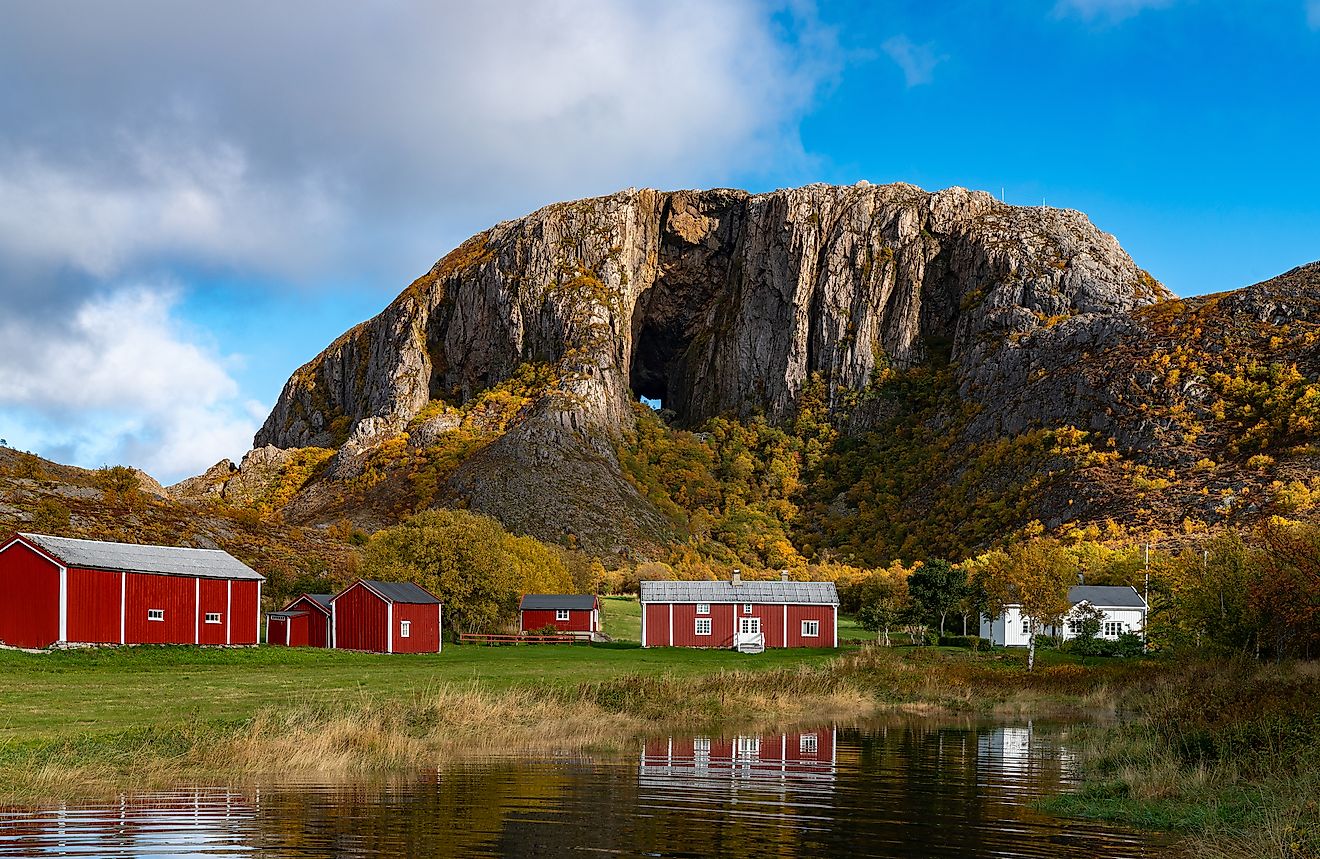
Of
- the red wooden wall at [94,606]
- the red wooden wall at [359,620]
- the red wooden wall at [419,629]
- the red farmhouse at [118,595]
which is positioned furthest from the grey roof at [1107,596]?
the red wooden wall at [94,606]

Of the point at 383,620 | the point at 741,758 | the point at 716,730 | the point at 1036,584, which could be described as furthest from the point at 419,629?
the point at 741,758

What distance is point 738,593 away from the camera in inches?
3319

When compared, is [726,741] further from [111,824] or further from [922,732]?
[111,824]

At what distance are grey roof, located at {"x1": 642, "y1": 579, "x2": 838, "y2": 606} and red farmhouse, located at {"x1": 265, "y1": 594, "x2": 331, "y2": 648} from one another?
896 inches

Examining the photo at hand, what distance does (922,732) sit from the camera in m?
36.2

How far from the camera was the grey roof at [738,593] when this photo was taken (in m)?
82.6

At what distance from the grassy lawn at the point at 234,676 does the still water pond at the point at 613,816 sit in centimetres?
766

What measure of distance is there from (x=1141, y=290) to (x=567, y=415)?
261 ft

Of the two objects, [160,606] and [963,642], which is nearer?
[160,606]

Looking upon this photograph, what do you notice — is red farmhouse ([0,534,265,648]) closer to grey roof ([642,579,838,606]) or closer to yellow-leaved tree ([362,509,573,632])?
yellow-leaved tree ([362,509,573,632])

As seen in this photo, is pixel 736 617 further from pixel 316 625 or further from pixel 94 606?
pixel 94 606

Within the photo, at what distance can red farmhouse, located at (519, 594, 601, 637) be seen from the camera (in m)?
84.8

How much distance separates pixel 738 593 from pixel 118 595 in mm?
41668

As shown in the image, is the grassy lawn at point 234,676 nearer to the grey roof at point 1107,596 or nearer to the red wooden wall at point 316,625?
the red wooden wall at point 316,625
